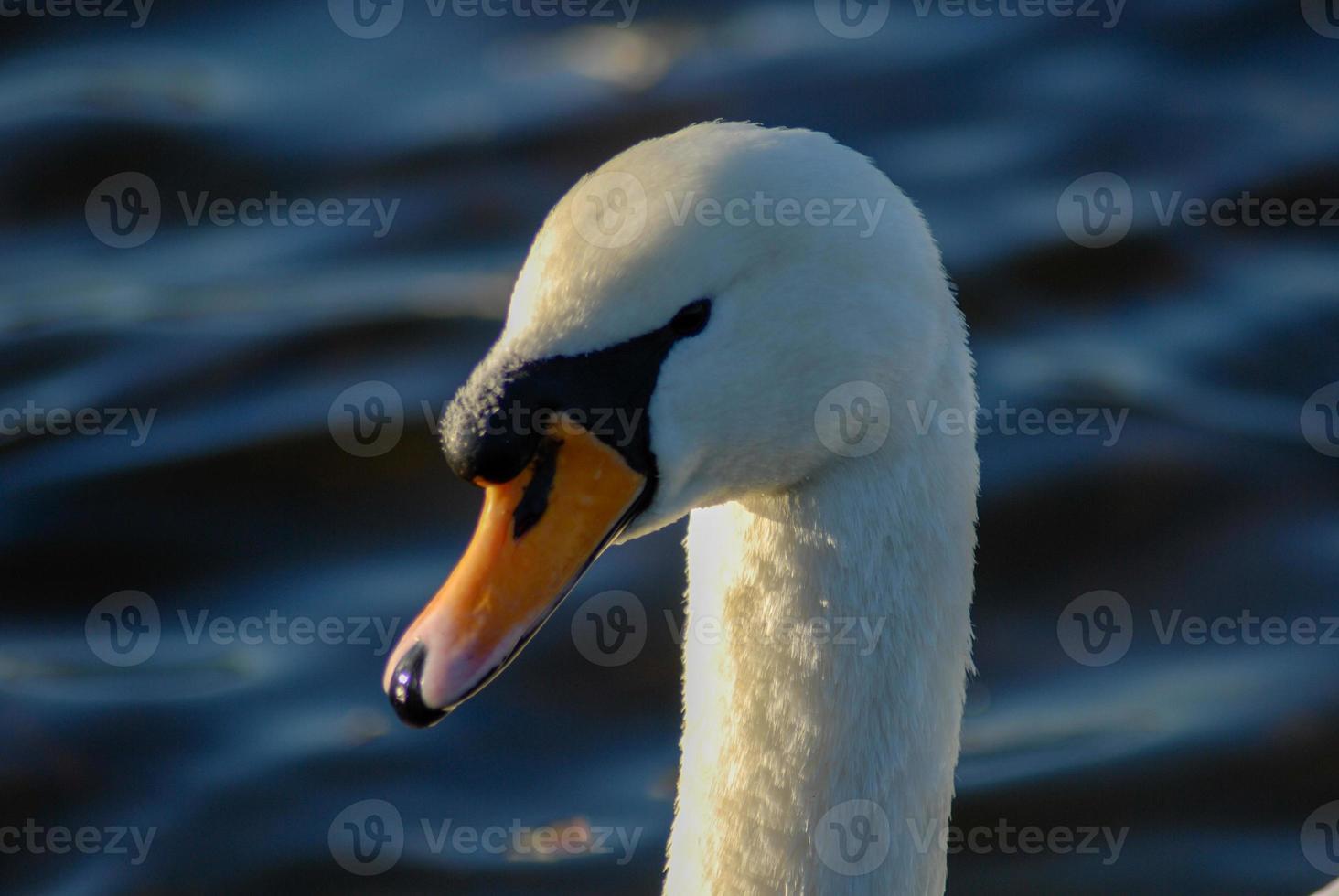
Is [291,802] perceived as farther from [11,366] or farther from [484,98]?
[484,98]

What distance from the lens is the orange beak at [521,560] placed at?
280 centimetres

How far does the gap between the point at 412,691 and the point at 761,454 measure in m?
0.61

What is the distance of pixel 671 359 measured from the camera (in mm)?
2779

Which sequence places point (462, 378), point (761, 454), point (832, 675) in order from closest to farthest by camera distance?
point (761, 454) < point (832, 675) < point (462, 378)

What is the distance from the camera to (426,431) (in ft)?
20.6

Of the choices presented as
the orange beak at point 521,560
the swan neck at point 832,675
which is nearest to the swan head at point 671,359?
the orange beak at point 521,560

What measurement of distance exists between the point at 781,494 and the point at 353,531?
3174mm

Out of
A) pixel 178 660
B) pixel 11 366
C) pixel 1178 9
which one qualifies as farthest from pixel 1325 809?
pixel 11 366

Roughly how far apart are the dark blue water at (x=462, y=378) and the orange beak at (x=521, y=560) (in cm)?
227

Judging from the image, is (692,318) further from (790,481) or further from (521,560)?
(521,560)

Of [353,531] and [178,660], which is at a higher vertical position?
[353,531]

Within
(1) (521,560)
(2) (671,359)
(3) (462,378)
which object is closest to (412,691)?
(1) (521,560)

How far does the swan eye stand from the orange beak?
20cm

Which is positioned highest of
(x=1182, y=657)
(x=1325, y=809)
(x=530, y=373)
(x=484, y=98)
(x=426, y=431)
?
(x=484, y=98)
